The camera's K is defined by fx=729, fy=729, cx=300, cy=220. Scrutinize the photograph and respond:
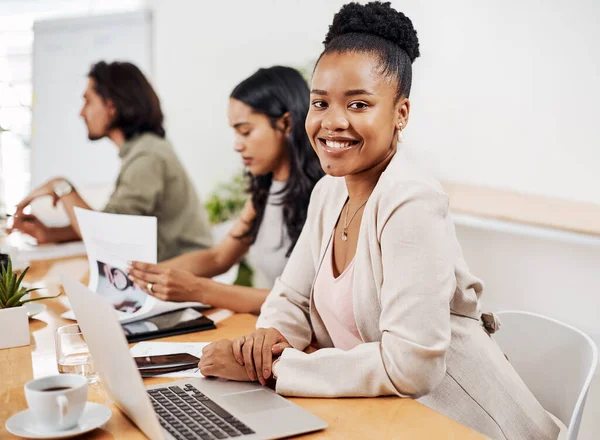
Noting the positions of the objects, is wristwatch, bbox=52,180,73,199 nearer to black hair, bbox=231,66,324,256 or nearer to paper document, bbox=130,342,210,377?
black hair, bbox=231,66,324,256

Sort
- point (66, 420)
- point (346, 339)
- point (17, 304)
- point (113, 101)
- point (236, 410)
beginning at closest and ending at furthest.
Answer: point (66, 420) → point (236, 410) → point (346, 339) → point (17, 304) → point (113, 101)

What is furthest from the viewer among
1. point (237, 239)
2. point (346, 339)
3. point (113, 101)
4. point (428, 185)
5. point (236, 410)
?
point (113, 101)

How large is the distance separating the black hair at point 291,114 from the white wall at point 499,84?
3.65 feet

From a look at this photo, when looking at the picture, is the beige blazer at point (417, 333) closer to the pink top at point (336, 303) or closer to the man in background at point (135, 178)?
the pink top at point (336, 303)

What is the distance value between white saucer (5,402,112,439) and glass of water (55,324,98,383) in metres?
0.22

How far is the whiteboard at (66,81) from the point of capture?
4758mm

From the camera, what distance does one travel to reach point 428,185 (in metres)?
1.38

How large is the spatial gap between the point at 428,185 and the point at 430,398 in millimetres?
427

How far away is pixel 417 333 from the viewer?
50.5 inches

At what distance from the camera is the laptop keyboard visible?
1136mm

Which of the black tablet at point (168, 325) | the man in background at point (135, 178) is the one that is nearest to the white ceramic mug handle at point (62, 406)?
the black tablet at point (168, 325)

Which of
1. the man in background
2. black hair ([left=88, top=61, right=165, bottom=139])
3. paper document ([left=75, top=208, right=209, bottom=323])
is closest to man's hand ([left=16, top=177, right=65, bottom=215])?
the man in background

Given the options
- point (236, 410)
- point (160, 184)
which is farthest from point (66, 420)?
point (160, 184)

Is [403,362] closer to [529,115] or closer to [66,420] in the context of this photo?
[66,420]
